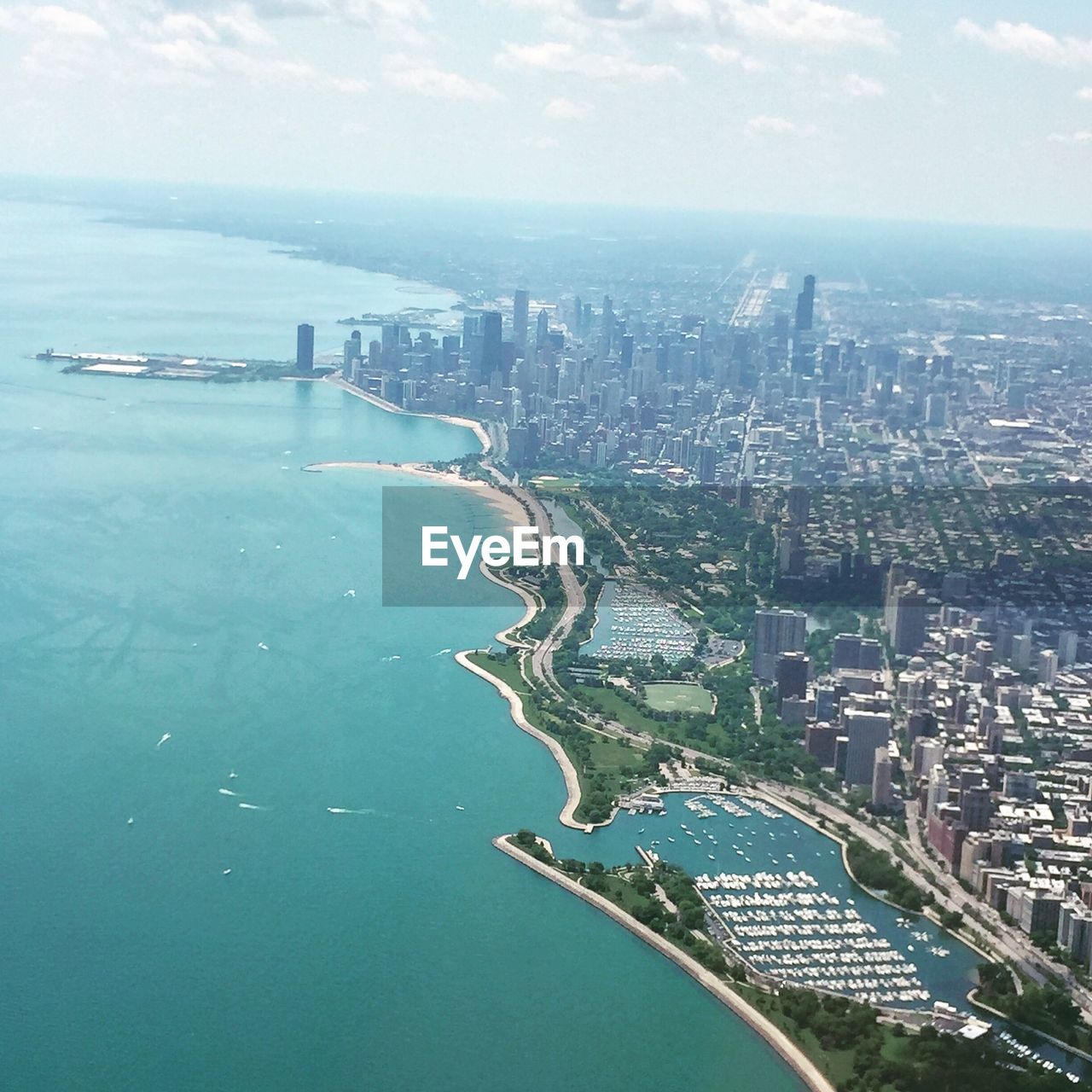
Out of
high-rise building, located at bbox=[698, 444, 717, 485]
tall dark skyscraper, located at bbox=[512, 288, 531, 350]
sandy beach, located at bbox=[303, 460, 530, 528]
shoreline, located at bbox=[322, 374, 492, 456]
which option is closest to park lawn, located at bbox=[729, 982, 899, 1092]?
sandy beach, located at bbox=[303, 460, 530, 528]

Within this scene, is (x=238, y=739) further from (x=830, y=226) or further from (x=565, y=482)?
(x=830, y=226)

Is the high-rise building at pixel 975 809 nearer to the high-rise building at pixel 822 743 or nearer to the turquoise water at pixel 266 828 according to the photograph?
the high-rise building at pixel 822 743

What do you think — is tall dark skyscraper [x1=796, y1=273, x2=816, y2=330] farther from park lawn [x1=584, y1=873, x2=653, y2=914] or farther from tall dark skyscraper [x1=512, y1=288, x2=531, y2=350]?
park lawn [x1=584, y1=873, x2=653, y2=914]

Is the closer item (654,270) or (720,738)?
(720,738)

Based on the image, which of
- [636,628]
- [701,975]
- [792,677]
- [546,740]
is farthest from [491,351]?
[701,975]

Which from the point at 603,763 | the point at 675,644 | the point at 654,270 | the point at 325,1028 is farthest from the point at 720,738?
the point at 654,270

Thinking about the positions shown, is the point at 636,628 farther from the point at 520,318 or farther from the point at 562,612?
the point at 520,318
